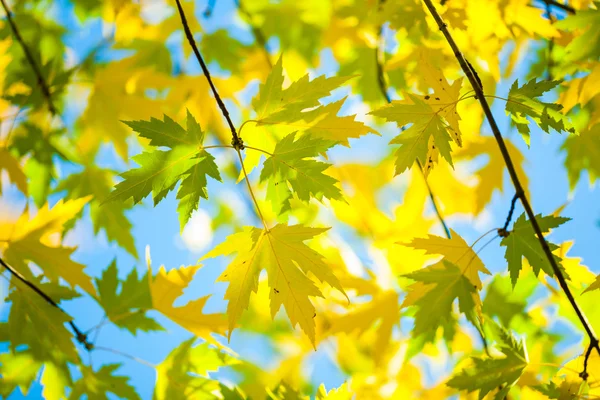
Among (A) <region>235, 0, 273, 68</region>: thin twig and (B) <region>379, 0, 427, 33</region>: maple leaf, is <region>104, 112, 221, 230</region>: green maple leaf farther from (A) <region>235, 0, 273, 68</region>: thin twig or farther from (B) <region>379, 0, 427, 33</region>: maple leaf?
(A) <region>235, 0, 273, 68</region>: thin twig

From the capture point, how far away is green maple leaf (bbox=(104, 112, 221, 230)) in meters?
0.80

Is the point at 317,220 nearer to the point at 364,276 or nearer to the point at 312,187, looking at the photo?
the point at 364,276

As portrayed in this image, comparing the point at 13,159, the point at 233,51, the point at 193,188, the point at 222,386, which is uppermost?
the point at 233,51

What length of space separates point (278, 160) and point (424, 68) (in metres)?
0.31

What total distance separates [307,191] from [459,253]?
35 centimetres

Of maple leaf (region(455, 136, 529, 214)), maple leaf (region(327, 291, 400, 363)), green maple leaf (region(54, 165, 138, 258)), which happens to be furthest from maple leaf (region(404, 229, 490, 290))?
green maple leaf (region(54, 165, 138, 258))

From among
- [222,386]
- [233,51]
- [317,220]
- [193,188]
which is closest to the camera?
[193,188]

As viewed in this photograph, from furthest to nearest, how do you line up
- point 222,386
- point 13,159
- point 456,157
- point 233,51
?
1. point 233,51
2. point 456,157
3. point 13,159
4. point 222,386

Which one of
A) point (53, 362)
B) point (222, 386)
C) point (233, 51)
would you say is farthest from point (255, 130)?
point (233, 51)

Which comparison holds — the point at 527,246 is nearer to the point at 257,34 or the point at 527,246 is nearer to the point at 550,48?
the point at 550,48

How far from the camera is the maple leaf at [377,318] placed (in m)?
1.44

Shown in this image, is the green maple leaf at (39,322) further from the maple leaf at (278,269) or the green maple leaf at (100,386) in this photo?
the maple leaf at (278,269)

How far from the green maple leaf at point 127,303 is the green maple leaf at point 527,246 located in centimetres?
91

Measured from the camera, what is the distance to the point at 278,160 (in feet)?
2.80
